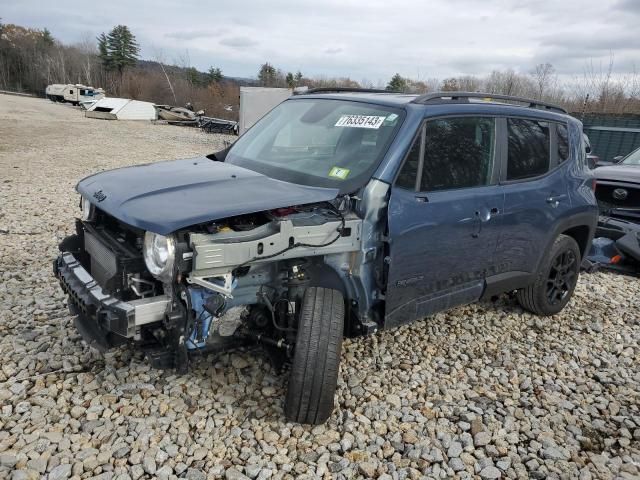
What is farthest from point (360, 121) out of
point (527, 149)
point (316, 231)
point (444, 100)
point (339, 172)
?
point (527, 149)

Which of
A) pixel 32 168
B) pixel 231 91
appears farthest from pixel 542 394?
pixel 231 91

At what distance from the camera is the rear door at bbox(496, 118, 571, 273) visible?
13.4ft

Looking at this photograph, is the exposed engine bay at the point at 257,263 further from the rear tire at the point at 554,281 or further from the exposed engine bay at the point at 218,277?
the rear tire at the point at 554,281

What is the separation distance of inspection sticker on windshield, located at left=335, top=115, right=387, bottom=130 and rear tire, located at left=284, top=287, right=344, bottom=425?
4.19 ft

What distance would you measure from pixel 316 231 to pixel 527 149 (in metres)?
2.33

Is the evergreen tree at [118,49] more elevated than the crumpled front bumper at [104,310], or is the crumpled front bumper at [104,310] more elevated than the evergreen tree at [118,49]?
the evergreen tree at [118,49]

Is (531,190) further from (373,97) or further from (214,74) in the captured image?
(214,74)

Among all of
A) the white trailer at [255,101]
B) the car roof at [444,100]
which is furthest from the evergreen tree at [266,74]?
the car roof at [444,100]

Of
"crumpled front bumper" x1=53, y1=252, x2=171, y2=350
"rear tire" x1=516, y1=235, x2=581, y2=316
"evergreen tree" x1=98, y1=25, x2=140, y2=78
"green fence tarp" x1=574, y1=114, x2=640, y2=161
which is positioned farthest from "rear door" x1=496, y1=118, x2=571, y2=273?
"evergreen tree" x1=98, y1=25, x2=140, y2=78

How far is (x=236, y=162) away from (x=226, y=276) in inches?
59.8

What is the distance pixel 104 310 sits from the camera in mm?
2693

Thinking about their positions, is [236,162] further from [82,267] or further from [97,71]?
[97,71]

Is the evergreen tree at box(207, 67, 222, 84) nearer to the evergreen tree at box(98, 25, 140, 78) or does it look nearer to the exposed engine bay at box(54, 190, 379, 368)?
the evergreen tree at box(98, 25, 140, 78)

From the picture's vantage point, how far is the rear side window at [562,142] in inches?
181
